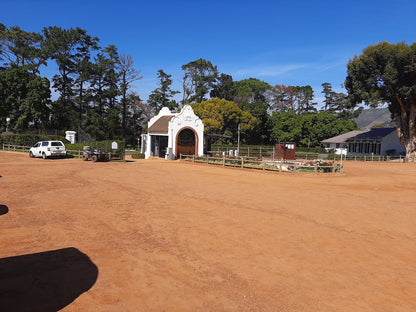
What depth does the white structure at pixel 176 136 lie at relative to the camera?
1299 inches

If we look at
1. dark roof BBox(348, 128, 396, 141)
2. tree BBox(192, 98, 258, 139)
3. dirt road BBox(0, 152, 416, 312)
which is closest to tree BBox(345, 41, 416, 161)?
dark roof BBox(348, 128, 396, 141)

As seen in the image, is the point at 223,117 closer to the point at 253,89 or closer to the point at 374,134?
the point at 374,134

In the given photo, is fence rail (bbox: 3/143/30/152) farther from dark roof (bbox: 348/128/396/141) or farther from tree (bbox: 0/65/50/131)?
dark roof (bbox: 348/128/396/141)

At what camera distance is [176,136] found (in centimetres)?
3319

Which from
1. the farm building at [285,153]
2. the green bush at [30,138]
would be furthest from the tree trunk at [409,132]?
the green bush at [30,138]

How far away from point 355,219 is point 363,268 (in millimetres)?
4045

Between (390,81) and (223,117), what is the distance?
2531cm

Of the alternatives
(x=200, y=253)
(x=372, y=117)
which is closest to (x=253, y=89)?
(x=372, y=117)

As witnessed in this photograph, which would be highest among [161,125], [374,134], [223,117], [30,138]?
[223,117]

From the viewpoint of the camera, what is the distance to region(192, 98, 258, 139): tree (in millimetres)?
49312

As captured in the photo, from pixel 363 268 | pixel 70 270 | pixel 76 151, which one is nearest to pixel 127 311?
pixel 70 270

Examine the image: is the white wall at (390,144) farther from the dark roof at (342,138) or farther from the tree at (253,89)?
the tree at (253,89)

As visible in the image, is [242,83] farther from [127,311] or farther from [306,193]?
[127,311]

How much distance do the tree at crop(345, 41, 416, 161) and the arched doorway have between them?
2414 centimetres
